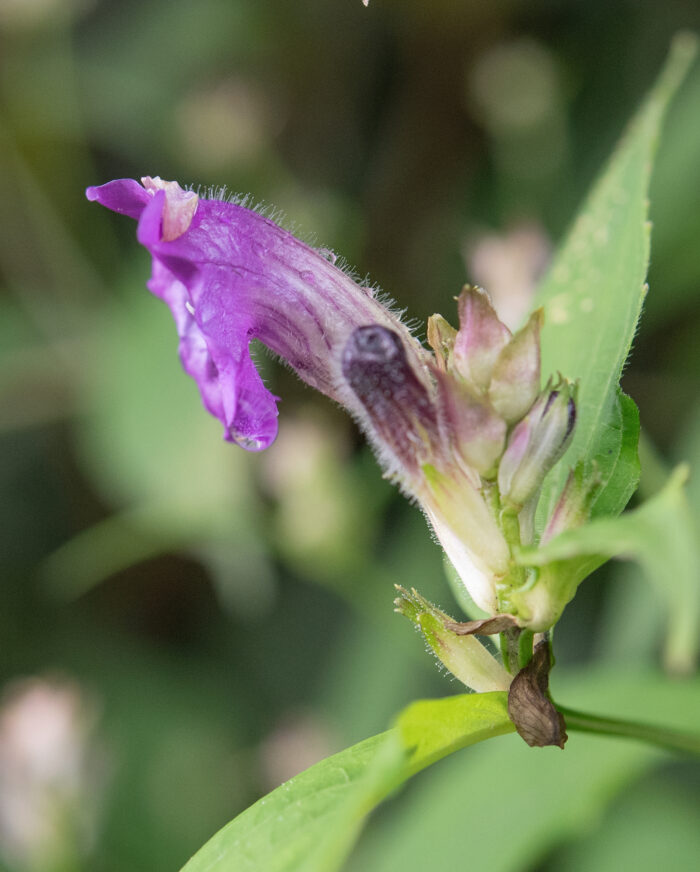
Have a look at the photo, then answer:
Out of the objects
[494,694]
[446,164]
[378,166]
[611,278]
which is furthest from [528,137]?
[494,694]

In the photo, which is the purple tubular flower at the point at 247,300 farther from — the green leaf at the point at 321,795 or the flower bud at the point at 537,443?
the green leaf at the point at 321,795

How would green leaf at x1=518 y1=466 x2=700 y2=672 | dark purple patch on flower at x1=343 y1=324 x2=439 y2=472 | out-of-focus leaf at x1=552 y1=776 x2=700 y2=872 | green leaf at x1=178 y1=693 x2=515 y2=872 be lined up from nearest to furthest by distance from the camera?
1. green leaf at x1=518 y1=466 x2=700 y2=672
2. green leaf at x1=178 y1=693 x2=515 y2=872
3. dark purple patch on flower at x1=343 y1=324 x2=439 y2=472
4. out-of-focus leaf at x1=552 y1=776 x2=700 y2=872

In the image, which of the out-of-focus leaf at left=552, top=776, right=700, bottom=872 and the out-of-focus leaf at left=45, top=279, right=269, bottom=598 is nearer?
the out-of-focus leaf at left=552, top=776, right=700, bottom=872

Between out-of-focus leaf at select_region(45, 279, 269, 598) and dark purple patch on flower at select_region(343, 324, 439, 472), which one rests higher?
dark purple patch on flower at select_region(343, 324, 439, 472)

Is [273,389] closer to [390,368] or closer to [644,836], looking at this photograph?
[644,836]

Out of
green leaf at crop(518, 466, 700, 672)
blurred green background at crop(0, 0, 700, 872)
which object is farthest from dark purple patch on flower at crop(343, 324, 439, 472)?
blurred green background at crop(0, 0, 700, 872)

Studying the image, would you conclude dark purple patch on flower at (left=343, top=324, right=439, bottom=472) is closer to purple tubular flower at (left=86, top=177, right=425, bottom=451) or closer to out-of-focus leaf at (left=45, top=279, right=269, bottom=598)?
purple tubular flower at (left=86, top=177, right=425, bottom=451)

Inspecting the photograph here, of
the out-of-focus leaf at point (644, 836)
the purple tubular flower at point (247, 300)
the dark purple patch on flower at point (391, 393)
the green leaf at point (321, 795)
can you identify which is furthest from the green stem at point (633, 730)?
the out-of-focus leaf at point (644, 836)

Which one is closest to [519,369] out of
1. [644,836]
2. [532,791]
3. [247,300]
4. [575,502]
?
[575,502]
